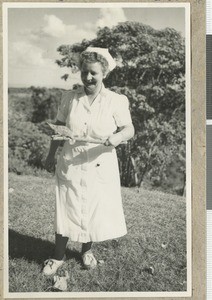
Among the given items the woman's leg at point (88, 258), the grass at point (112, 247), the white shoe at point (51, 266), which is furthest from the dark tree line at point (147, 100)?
the white shoe at point (51, 266)

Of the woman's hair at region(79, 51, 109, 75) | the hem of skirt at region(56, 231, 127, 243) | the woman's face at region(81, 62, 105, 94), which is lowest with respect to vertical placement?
the hem of skirt at region(56, 231, 127, 243)

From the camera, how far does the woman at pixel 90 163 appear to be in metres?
3.03

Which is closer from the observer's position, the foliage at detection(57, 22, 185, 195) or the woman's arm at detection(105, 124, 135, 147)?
the woman's arm at detection(105, 124, 135, 147)

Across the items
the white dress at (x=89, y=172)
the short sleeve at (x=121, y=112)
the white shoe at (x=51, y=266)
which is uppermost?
the short sleeve at (x=121, y=112)

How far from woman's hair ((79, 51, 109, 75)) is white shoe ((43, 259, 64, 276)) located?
1.32 metres

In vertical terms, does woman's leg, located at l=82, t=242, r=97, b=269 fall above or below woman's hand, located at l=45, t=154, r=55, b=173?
below

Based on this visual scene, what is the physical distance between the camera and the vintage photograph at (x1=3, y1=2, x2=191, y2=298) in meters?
3.05

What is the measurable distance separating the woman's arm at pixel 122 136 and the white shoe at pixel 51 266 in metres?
0.87

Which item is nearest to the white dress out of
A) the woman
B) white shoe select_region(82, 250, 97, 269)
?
the woman

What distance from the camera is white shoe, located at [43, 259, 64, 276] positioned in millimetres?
3055

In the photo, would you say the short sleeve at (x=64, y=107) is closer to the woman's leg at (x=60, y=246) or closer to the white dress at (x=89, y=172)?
the white dress at (x=89, y=172)

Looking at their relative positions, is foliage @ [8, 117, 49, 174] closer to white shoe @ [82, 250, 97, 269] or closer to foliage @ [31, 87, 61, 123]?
foliage @ [31, 87, 61, 123]

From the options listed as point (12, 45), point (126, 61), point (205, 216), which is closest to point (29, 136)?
point (12, 45)

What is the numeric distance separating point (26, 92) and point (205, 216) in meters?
1.50
